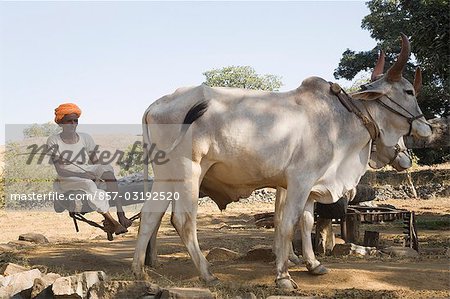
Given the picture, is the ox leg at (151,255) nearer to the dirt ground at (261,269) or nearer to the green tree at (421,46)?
the dirt ground at (261,269)

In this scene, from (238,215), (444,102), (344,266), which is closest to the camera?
(344,266)

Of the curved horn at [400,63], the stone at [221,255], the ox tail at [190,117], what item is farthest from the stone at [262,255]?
the curved horn at [400,63]

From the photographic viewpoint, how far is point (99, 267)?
6.97 m

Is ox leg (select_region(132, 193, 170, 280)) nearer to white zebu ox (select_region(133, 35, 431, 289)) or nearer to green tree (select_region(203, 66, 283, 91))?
white zebu ox (select_region(133, 35, 431, 289))

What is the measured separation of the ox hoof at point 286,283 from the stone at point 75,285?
4.94ft

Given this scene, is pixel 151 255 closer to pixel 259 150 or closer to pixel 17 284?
pixel 17 284

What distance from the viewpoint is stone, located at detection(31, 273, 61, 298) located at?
17.1 ft

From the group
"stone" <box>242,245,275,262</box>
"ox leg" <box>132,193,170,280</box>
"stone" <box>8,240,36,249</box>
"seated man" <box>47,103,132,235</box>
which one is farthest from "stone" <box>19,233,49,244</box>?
"ox leg" <box>132,193,170,280</box>

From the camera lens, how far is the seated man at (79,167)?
21.4 ft

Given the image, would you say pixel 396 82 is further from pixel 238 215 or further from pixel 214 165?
pixel 238 215

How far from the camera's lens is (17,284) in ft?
17.8

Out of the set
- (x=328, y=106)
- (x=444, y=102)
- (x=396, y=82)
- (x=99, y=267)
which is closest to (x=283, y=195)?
(x=328, y=106)

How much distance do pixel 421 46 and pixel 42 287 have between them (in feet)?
30.2

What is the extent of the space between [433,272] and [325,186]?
1.26 meters
